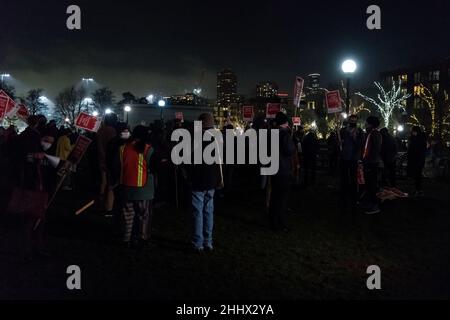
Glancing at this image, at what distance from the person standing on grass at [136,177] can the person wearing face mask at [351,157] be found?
209 inches

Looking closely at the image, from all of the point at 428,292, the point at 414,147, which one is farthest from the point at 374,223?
the point at 414,147

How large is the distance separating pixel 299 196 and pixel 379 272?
259 inches

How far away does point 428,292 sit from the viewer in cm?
561

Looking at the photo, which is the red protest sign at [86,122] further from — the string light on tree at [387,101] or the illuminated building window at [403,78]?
the illuminated building window at [403,78]

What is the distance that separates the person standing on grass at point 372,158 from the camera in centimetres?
1020

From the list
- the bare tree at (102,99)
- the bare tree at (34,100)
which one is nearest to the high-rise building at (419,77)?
the bare tree at (102,99)

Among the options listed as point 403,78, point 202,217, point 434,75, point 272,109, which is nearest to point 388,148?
point 272,109

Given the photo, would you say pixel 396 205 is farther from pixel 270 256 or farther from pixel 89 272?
pixel 89 272

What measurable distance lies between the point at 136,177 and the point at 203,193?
1086mm

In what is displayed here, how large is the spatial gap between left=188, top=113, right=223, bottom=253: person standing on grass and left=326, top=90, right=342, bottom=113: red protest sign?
21.4 feet

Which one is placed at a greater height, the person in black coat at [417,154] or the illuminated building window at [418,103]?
the illuminated building window at [418,103]

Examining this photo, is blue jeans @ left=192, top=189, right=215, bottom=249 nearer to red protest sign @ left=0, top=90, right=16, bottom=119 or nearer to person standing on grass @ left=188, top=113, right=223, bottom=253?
person standing on grass @ left=188, top=113, right=223, bottom=253

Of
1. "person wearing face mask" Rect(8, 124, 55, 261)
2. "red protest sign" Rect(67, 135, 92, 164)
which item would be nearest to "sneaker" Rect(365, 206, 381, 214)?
"red protest sign" Rect(67, 135, 92, 164)

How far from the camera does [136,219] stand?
721 centimetres
